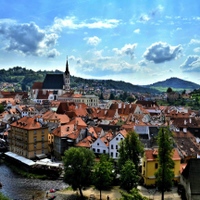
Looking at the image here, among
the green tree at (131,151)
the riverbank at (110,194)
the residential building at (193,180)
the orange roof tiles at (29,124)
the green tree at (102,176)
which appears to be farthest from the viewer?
the orange roof tiles at (29,124)

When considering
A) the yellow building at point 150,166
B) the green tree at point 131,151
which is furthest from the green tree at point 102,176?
the yellow building at point 150,166

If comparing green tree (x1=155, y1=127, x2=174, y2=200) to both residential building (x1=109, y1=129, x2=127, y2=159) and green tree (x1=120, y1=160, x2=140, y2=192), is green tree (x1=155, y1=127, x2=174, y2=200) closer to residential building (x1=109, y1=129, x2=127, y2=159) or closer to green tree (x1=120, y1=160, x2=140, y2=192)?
green tree (x1=120, y1=160, x2=140, y2=192)

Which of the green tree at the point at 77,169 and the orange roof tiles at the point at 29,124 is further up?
the orange roof tiles at the point at 29,124

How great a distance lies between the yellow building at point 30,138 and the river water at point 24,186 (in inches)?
351

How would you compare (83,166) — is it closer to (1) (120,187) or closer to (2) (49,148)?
(1) (120,187)

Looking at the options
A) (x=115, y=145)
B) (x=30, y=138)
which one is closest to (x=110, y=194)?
(x=115, y=145)

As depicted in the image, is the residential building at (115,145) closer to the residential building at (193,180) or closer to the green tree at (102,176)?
the green tree at (102,176)

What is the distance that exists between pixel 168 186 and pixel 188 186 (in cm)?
280

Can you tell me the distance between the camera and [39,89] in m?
178

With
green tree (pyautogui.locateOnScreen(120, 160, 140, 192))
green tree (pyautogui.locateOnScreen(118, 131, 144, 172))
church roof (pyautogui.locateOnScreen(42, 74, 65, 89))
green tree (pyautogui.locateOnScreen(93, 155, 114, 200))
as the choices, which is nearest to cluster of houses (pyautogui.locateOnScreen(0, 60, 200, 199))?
green tree (pyautogui.locateOnScreen(118, 131, 144, 172))

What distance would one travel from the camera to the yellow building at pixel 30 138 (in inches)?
2665

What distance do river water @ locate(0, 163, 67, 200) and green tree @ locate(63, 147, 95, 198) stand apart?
5159 millimetres

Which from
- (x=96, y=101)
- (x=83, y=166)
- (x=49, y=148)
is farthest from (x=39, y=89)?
(x=83, y=166)

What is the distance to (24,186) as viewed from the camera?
5197 cm
